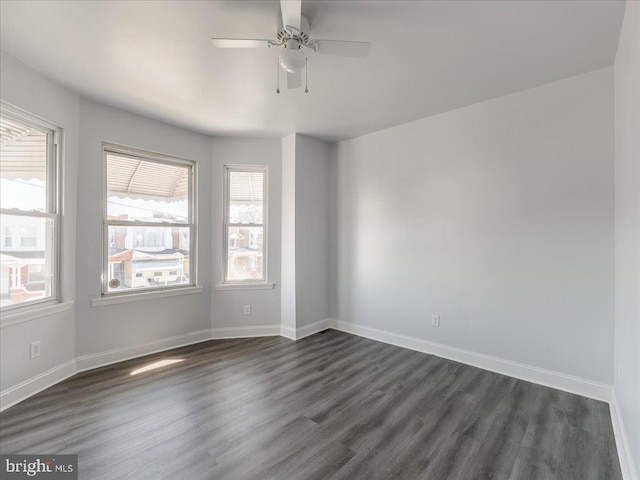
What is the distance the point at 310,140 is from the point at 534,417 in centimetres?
379

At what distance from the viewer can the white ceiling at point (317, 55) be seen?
1.79m

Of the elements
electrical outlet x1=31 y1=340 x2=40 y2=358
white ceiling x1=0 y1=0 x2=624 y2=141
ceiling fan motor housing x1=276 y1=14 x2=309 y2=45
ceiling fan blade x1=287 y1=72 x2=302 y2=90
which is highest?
white ceiling x1=0 y1=0 x2=624 y2=141

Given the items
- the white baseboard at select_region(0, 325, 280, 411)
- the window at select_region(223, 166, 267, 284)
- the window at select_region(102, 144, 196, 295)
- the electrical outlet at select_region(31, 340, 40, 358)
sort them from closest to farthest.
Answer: the white baseboard at select_region(0, 325, 280, 411) → the electrical outlet at select_region(31, 340, 40, 358) → the window at select_region(102, 144, 196, 295) → the window at select_region(223, 166, 267, 284)

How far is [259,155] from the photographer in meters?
4.11

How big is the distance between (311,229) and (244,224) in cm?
94

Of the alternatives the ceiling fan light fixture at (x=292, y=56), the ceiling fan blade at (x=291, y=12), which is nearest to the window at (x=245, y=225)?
the ceiling fan light fixture at (x=292, y=56)

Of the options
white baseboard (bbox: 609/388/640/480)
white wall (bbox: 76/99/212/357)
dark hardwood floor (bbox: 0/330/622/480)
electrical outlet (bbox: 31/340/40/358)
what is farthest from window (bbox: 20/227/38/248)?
white baseboard (bbox: 609/388/640/480)

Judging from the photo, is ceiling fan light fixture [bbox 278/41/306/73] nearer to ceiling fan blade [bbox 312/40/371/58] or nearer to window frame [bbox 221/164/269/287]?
ceiling fan blade [bbox 312/40/371/58]

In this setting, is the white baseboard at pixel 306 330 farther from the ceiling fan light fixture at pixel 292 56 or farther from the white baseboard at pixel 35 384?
the ceiling fan light fixture at pixel 292 56

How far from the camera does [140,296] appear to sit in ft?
11.0

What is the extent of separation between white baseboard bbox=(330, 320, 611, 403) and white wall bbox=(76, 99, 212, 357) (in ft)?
7.85

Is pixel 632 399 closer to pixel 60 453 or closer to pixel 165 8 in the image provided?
pixel 60 453

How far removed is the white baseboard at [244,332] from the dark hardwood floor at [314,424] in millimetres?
896

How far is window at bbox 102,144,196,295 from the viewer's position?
321 cm
